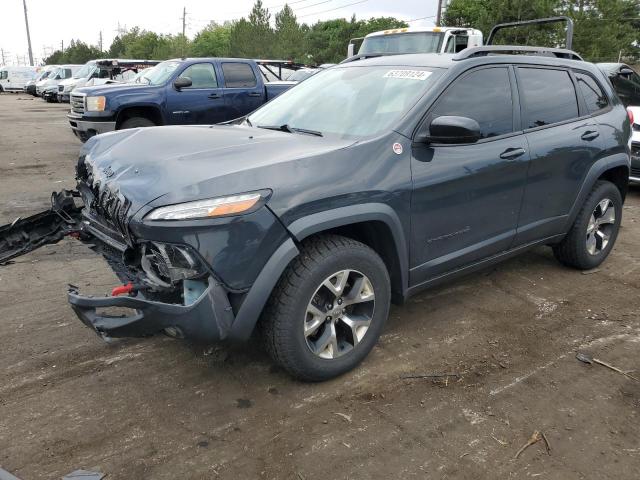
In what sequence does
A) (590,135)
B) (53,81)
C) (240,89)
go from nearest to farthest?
(590,135), (240,89), (53,81)

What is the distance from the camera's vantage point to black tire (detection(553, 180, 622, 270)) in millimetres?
4551

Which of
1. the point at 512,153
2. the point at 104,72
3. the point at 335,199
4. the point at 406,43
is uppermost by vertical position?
the point at 406,43

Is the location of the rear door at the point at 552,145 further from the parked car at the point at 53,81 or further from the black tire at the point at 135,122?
the parked car at the point at 53,81

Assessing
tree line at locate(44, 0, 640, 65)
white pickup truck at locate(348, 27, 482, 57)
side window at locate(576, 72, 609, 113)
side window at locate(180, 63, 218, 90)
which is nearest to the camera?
Result: side window at locate(576, 72, 609, 113)

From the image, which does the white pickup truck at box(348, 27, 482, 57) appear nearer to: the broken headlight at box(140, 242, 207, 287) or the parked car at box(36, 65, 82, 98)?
the broken headlight at box(140, 242, 207, 287)

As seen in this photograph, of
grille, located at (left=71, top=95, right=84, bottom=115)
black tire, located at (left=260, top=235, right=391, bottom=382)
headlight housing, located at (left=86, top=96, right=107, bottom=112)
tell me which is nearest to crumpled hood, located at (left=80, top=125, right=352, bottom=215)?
black tire, located at (left=260, top=235, right=391, bottom=382)

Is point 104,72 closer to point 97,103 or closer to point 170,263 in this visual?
point 97,103

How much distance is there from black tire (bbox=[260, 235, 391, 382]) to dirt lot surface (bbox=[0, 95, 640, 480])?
0.54 ft

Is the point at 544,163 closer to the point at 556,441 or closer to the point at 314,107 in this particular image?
the point at 314,107

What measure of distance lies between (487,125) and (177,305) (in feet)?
7.75

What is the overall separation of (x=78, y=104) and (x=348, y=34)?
193 feet

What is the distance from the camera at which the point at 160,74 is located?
10125 millimetres

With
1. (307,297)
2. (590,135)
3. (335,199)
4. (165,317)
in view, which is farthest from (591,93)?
(165,317)

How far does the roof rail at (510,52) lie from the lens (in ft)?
12.0
